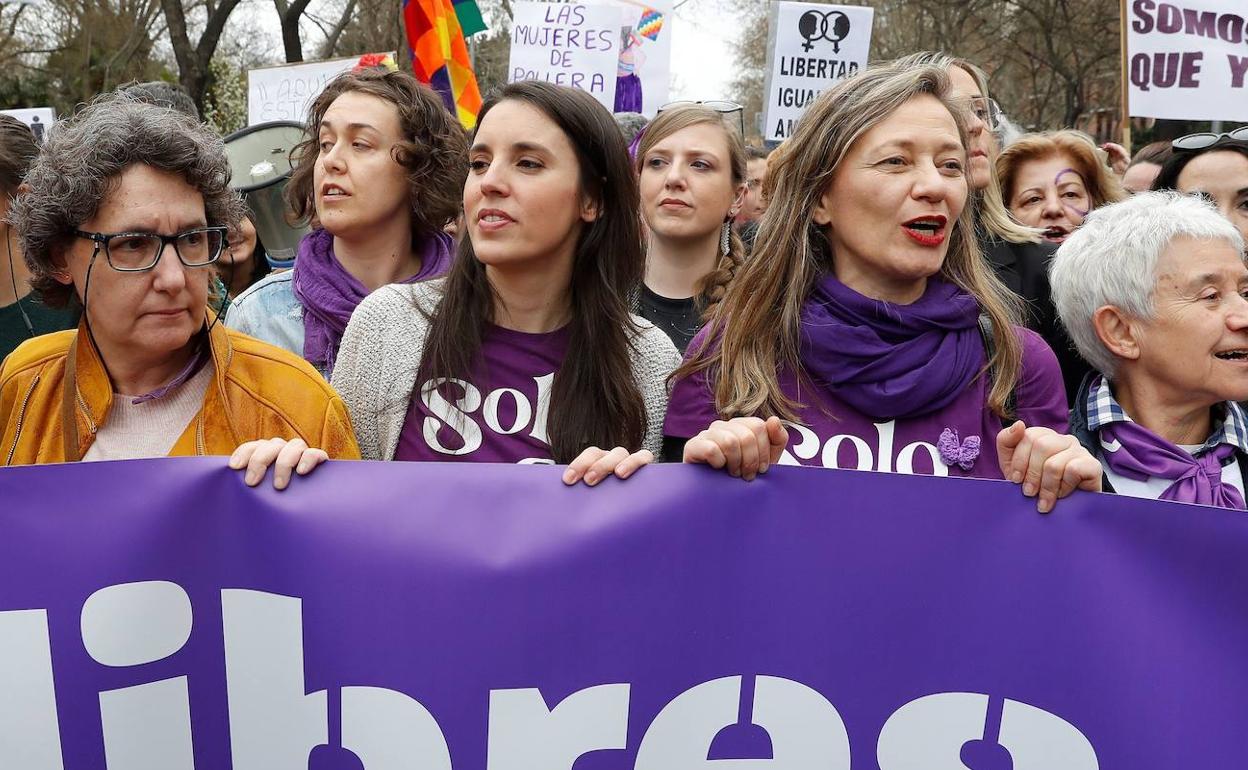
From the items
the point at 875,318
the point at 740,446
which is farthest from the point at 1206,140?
the point at 740,446

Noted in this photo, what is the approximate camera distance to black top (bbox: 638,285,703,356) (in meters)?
3.92

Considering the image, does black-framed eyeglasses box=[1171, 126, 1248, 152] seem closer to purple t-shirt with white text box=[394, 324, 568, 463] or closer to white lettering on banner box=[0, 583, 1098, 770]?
purple t-shirt with white text box=[394, 324, 568, 463]

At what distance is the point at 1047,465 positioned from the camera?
193 centimetres

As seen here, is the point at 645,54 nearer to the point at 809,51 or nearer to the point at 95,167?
the point at 809,51

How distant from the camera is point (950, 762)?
1926mm

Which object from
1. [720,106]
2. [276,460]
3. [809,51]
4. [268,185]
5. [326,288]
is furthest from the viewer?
[809,51]

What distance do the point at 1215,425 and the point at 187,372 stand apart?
205 cm

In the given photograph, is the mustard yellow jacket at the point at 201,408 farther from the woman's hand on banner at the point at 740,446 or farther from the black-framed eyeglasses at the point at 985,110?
the black-framed eyeglasses at the point at 985,110

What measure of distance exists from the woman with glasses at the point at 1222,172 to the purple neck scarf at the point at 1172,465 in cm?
152

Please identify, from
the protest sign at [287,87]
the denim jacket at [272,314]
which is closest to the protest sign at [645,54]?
the protest sign at [287,87]

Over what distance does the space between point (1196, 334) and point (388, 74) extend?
2.34m

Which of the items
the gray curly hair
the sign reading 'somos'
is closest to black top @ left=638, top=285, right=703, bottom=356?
the gray curly hair

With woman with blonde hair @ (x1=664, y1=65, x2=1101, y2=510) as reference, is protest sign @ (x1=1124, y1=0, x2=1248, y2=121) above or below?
above

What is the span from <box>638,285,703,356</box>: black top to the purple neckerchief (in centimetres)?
172
